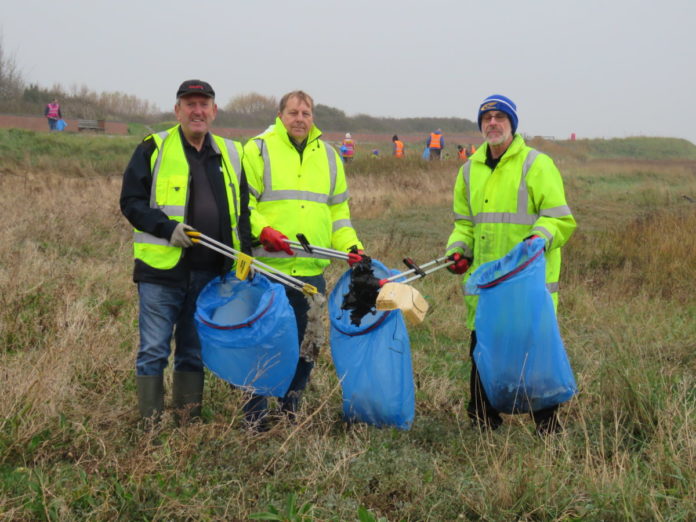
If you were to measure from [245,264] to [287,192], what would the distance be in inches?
21.6

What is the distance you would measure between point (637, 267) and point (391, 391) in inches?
223

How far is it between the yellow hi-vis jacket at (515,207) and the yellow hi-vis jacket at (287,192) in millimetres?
→ 715

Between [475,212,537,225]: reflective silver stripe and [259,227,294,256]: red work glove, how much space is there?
3.55 feet

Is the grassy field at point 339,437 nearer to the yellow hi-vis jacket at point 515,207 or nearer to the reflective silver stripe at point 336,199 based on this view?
the yellow hi-vis jacket at point 515,207

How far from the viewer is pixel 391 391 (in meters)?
3.48

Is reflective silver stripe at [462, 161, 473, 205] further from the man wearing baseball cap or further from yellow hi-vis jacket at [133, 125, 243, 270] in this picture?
yellow hi-vis jacket at [133, 125, 243, 270]

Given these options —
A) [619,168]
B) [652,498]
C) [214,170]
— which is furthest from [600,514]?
[619,168]

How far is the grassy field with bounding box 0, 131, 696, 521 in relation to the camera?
271 cm

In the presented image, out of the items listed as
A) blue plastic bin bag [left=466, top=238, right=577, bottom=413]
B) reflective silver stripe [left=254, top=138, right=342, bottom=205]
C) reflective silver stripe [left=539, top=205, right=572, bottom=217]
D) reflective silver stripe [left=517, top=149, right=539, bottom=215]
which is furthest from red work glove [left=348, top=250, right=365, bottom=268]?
reflective silver stripe [left=539, top=205, right=572, bottom=217]

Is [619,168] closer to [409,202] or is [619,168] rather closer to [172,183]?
[409,202]

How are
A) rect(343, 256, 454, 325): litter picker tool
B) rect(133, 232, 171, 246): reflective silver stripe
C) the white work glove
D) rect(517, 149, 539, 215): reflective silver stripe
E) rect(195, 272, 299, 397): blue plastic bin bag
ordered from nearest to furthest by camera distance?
rect(343, 256, 454, 325): litter picker tool < rect(195, 272, 299, 397): blue plastic bin bag < the white work glove < rect(133, 232, 171, 246): reflective silver stripe < rect(517, 149, 539, 215): reflective silver stripe

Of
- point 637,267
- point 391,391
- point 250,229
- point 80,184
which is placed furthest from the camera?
A: point 80,184

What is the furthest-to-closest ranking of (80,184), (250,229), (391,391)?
(80,184) → (250,229) → (391,391)

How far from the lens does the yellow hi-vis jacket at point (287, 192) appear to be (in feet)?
12.4
